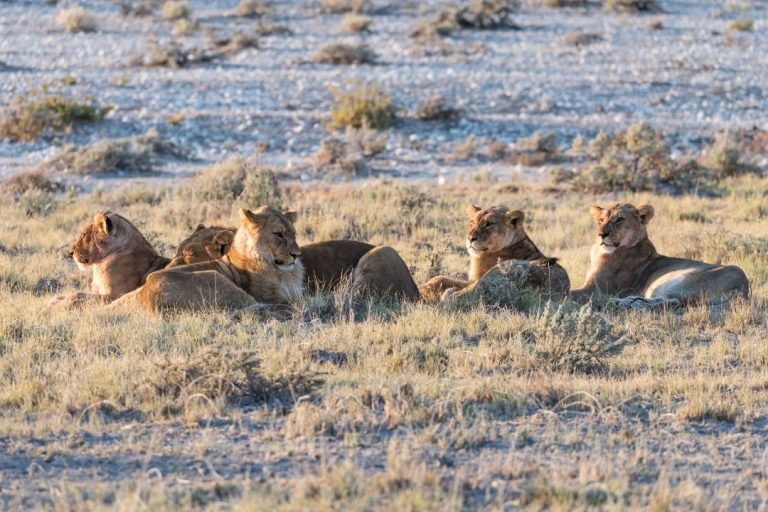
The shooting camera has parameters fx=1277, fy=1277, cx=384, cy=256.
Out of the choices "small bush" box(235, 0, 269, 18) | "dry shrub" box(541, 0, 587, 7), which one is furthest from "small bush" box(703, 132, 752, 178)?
"small bush" box(235, 0, 269, 18)

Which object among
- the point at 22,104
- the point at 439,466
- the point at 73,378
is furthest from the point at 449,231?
the point at 22,104

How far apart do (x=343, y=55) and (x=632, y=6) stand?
41.0ft

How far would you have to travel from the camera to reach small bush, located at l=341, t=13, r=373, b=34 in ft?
120

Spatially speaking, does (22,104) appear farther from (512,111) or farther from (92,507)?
(92,507)

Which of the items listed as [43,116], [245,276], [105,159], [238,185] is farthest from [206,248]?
[43,116]

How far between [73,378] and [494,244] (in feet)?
16.7

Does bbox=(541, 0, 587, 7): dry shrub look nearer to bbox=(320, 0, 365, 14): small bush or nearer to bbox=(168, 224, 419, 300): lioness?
bbox=(320, 0, 365, 14): small bush

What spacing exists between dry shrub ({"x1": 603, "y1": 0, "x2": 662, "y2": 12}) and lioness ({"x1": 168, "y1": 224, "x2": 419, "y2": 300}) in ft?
102

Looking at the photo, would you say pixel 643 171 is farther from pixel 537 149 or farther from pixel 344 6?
pixel 344 6

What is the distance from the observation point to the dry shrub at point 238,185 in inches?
708

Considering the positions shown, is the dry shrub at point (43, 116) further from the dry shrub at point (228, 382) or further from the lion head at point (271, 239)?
the dry shrub at point (228, 382)

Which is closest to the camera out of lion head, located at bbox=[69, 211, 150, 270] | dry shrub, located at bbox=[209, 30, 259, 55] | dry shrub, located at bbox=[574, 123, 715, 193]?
lion head, located at bbox=[69, 211, 150, 270]

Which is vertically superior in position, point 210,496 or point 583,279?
point 210,496

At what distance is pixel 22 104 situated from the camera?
2511cm
